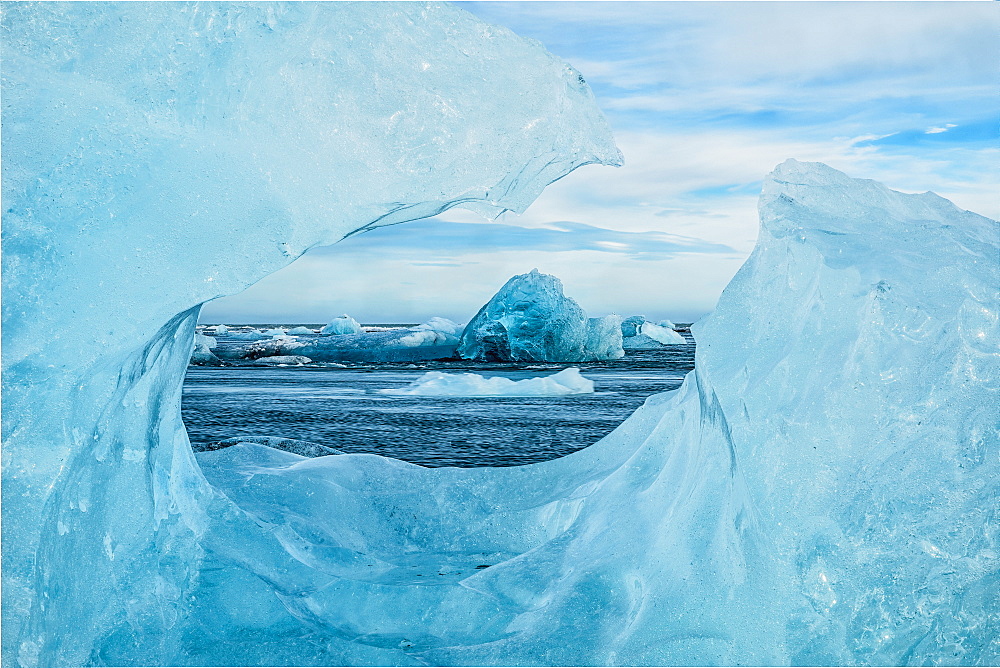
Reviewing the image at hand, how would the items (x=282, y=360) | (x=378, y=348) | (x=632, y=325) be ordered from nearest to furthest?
(x=282, y=360) < (x=378, y=348) < (x=632, y=325)

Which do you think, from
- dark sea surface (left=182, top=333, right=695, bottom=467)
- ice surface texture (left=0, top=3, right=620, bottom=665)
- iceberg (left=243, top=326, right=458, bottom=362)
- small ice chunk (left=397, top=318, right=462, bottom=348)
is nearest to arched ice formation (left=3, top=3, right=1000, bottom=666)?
ice surface texture (left=0, top=3, right=620, bottom=665)

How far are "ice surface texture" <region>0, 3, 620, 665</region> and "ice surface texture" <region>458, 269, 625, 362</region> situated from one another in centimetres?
1357

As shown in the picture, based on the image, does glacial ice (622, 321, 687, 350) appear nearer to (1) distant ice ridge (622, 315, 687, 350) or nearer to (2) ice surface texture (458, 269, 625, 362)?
(1) distant ice ridge (622, 315, 687, 350)

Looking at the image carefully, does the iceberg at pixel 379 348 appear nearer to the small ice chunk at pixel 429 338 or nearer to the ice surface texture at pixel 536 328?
the small ice chunk at pixel 429 338

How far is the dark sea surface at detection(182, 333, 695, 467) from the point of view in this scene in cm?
623

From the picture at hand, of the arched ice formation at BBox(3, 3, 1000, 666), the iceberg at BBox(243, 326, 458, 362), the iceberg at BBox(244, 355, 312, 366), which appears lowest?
the iceberg at BBox(244, 355, 312, 366)

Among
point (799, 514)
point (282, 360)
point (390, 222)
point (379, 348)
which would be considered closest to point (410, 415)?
point (390, 222)

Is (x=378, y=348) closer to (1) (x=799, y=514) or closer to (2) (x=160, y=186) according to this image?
(2) (x=160, y=186)

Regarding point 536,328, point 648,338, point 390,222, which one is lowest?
point 648,338

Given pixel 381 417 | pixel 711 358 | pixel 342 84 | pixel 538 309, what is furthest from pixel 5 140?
pixel 538 309

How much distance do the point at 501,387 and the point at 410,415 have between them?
2.66 metres

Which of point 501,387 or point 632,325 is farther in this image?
point 632,325

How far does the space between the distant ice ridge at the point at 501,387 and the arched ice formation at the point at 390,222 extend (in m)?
7.85

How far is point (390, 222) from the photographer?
8.36ft
